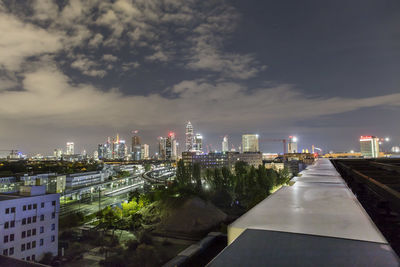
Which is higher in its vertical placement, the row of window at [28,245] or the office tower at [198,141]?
the office tower at [198,141]

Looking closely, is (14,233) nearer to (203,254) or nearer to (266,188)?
(203,254)

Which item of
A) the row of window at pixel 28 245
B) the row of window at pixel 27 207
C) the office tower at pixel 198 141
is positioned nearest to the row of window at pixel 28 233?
the row of window at pixel 28 245

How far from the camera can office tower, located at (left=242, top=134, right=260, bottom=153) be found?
165 metres

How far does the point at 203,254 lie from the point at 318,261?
1722cm

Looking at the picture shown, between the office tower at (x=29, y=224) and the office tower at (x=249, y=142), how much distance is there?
499 ft

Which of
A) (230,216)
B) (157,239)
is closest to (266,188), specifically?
(230,216)

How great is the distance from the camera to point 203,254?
16.5 m

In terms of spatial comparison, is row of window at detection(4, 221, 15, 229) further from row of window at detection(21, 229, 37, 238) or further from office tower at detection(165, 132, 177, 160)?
office tower at detection(165, 132, 177, 160)

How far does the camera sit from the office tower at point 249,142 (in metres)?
165

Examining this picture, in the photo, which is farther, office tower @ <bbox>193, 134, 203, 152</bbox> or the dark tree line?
office tower @ <bbox>193, 134, 203, 152</bbox>

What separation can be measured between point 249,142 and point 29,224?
155596 millimetres

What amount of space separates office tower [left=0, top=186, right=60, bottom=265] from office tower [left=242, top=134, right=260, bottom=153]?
152m

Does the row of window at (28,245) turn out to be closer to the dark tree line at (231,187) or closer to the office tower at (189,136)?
the dark tree line at (231,187)

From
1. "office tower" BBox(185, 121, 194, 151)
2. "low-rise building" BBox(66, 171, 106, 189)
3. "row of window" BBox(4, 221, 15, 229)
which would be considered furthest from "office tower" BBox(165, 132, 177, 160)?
"row of window" BBox(4, 221, 15, 229)
